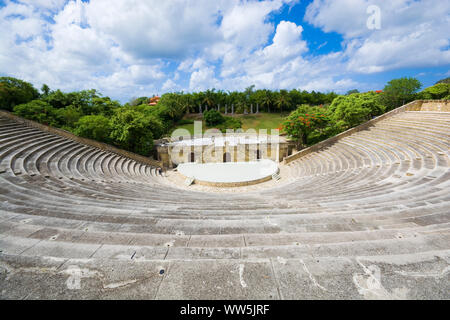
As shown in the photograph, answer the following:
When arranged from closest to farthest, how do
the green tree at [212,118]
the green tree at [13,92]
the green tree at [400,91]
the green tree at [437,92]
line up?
1. the green tree at [13,92]
2. the green tree at [400,91]
3. the green tree at [437,92]
4. the green tree at [212,118]

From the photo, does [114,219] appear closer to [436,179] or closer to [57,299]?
[57,299]

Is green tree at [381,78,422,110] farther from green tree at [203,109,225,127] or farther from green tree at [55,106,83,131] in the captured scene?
green tree at [55,106,83,131]

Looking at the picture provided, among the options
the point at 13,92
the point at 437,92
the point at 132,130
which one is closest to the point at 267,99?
the point at 437,92

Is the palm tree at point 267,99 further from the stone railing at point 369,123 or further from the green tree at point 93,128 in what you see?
the green tree at point 93,128

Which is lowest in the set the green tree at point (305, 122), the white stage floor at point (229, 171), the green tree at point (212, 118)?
the white stage floor at point (229, 171)

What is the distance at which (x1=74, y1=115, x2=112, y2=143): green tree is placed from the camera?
59.7 ft

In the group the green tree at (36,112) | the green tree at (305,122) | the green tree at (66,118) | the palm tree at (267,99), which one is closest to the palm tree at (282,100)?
the palm tree at (267,99)

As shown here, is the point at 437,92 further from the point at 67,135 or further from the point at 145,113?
the point at 67,135

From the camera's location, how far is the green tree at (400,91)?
35.7 m

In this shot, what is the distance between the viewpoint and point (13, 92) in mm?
26328

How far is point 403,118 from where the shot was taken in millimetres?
18594

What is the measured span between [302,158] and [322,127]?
6083mm

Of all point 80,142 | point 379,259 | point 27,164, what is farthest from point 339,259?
point 80,142

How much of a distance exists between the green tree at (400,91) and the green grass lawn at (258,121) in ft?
68.0
